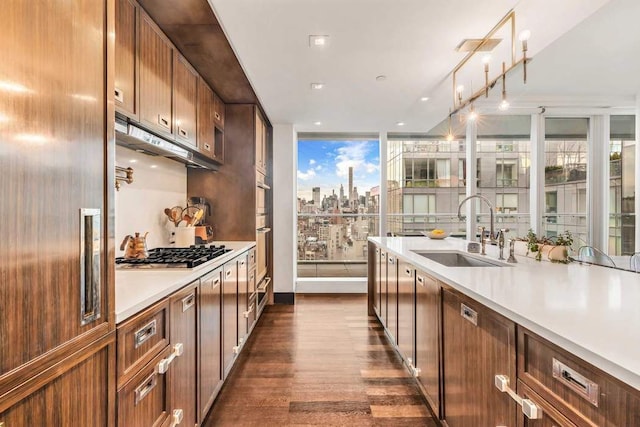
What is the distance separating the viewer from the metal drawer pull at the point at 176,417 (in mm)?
1359

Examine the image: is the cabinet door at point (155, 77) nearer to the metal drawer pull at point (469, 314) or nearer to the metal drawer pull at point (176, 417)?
the metal drawer pull at point (176, 417)

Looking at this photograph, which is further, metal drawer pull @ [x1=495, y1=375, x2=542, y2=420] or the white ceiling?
the white ceiling

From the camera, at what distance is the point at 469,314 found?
4.45 ft

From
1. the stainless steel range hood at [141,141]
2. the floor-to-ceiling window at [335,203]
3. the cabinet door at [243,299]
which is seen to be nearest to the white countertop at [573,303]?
the cabinet door at [243,299]

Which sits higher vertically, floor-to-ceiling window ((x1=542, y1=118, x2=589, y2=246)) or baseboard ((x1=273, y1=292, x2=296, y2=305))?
floor-to-ceiling window ((x1=542, y1=118, x2=589, y2=246))

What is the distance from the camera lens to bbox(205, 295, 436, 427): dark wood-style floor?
1.89 meters

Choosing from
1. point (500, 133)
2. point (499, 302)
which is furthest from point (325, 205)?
point (499, 302)

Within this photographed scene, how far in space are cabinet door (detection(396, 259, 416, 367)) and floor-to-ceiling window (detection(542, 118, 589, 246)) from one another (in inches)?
78.7

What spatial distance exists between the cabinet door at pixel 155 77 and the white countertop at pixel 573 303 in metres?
1.87

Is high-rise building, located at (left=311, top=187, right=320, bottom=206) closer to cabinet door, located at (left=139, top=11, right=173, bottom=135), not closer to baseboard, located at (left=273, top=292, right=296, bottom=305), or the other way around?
baseboard, located at (left=273, top=292, right=296, bottom=305)

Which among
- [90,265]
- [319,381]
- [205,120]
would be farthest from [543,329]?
[205,120]

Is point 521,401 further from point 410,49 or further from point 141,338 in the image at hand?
point 410,49

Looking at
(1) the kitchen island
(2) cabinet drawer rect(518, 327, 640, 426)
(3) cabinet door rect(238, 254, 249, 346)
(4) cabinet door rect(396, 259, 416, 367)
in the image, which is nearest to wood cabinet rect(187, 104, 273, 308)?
(3) cabinet door rect(238, 254, 249, 346)

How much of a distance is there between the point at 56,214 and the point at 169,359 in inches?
32.2
